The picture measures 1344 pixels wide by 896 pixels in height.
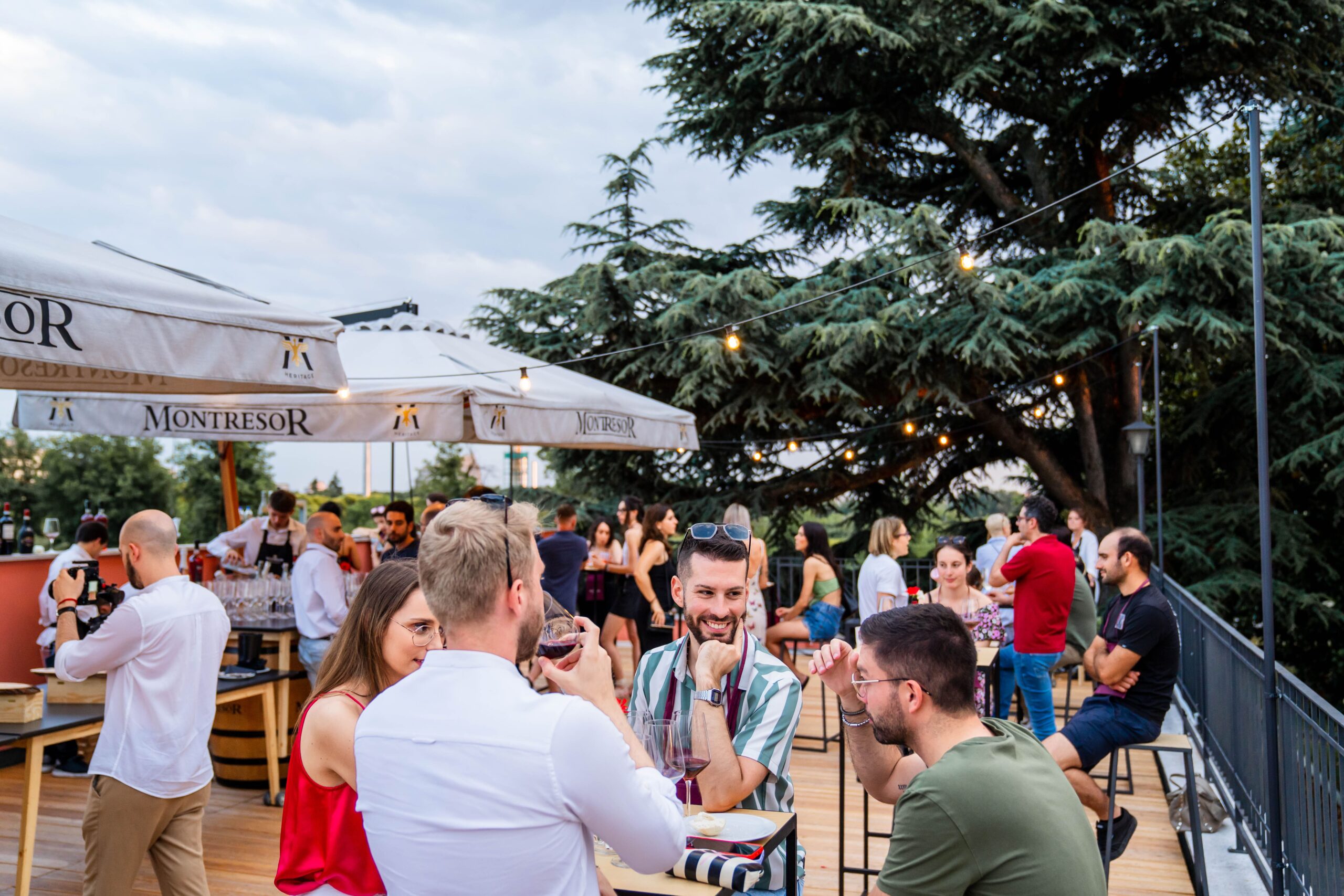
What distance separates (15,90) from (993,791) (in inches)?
1360

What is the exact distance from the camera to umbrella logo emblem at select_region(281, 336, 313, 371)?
4082mm

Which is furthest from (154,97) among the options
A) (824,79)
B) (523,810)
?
(523,810)

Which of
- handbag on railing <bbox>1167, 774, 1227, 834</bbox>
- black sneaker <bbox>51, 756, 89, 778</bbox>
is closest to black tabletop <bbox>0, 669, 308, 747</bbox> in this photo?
black sneaker <bbox>51, 756, 89, 778</bbox>

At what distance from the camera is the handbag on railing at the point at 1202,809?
5.27 m

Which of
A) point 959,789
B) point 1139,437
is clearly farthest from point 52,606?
point 1139,437

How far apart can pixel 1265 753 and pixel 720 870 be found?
11.0 ft

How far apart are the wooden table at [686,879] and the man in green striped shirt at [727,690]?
6 cm

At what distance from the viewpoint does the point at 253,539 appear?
8.09 metres

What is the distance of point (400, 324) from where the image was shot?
7.02m

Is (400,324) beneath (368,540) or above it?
above

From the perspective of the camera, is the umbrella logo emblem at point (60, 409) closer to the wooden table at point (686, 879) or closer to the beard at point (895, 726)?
the wooden table at point (686, 879)

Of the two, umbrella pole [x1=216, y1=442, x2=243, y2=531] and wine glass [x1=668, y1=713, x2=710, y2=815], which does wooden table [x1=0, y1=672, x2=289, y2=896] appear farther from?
umbrella pole [x1=216, y1=442, x2=243, y2=531]

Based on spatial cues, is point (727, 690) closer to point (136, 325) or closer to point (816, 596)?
point (136, 325)

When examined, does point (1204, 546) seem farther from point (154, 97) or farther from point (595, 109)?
point (154, 97)
